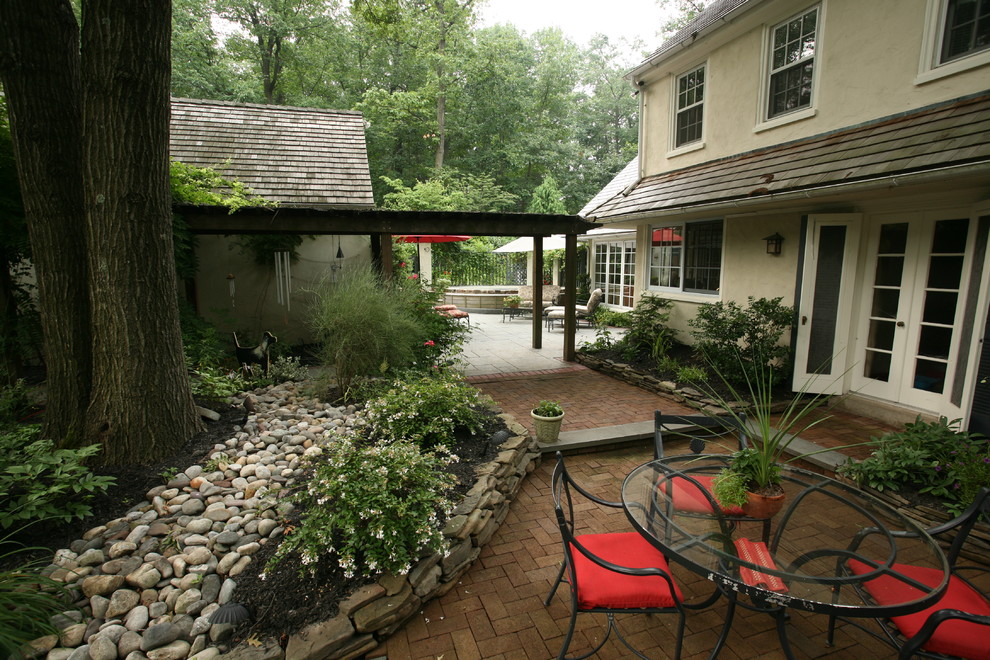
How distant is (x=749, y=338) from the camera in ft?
19.4

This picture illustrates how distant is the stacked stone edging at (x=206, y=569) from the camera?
2.08 meters

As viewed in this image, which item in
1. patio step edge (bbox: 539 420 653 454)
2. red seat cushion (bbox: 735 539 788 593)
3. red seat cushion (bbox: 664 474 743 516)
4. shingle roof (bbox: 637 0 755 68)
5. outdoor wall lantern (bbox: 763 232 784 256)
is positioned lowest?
patio step edge (bbox: 539 420 653 454)

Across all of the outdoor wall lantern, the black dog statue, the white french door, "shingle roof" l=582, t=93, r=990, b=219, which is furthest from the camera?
the outdoor wall lantern

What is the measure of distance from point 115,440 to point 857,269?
283 inches

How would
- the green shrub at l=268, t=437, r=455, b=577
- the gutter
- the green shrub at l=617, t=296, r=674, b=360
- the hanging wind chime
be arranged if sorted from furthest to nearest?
the hanging wind chime < the green shrub at l=617, t=296, r=674, b=360 < the gutter < the green shrub at l=268, t=437, r=455, b=577

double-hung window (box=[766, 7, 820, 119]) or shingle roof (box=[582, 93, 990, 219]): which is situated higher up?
double-hung window (box=[766, 7, 820, 119])

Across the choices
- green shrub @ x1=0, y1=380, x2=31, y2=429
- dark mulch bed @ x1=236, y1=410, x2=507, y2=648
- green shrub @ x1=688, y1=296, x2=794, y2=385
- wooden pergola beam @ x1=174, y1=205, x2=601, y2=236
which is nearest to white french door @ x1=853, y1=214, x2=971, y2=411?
green shrub @ x1=688, y1=296, x2=794, y2=385

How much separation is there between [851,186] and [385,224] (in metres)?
5.32

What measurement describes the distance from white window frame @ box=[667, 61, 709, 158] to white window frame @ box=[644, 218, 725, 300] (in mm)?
1203

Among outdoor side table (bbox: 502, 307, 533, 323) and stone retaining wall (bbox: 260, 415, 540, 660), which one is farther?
outdoor side table (bbox: 502, 307, 533, 323)

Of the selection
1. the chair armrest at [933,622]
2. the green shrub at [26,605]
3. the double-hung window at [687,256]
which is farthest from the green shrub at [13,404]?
the double-hung window at [687,256]

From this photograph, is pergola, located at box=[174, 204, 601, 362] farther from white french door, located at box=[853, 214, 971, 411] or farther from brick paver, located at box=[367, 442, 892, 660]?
brick paver, located at box=[367, 442, 892, 660]

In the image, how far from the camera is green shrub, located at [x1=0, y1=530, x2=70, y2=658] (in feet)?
6.26

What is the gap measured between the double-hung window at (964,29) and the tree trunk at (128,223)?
671cm
